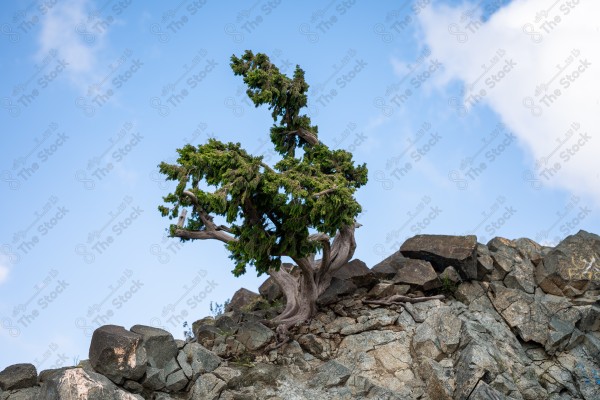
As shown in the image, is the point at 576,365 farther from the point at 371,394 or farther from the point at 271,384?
the point at 271,384

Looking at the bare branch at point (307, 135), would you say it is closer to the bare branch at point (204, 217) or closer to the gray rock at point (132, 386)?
the bare branch at point (204, 217)

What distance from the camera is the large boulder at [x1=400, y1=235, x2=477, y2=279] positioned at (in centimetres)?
2719

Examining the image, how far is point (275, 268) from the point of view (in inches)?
924

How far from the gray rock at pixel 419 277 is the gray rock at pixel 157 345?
34.9ft

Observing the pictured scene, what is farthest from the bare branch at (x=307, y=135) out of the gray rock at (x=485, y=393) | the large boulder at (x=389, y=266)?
the gray rock at (x=485, y=393)

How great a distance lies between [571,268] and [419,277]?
24.0 ft

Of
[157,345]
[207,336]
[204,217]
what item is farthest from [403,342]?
[204,217]

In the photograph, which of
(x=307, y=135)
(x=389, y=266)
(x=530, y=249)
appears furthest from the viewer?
Answer: (x=530, y=249)

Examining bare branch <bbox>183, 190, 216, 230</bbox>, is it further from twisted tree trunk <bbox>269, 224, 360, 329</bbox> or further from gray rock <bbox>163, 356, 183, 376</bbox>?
gray rock <bbox>163, 356, 183, 376</bbox>

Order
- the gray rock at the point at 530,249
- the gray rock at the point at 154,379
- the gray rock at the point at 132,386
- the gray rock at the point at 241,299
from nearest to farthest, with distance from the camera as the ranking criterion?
the gray rock at the point at 132,386, the gray rock at the point at 154,379, the gray rock at the point at 530,249, the gray rock at the point at 241,299

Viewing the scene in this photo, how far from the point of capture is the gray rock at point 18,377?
63.2ft

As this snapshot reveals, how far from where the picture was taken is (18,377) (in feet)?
63.8

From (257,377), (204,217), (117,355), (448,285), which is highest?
(204,217)

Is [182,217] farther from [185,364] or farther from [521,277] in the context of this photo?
[521,277]
